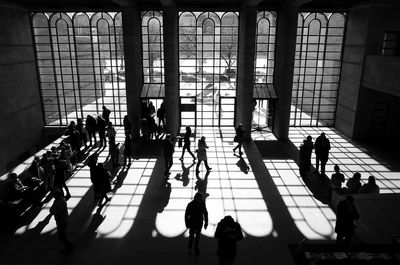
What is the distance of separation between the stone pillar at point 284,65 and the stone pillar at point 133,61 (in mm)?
7963

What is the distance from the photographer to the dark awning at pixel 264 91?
19219 millimetres

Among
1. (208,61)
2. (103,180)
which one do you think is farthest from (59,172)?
(208,61)

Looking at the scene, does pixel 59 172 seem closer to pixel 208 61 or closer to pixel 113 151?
pixel 113 151

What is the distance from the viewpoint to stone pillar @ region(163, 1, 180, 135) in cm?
1717

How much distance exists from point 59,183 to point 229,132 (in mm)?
11174

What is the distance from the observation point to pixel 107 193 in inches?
461

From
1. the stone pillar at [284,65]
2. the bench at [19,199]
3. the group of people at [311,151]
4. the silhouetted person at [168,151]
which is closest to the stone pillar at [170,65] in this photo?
the silhouetted person at [168,151]

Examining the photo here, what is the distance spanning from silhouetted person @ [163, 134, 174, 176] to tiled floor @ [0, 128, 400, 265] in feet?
1.27

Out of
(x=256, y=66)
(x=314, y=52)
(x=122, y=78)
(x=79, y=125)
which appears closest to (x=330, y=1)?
(x=314, y=52)

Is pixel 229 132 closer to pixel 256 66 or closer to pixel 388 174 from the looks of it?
pixel 256 66

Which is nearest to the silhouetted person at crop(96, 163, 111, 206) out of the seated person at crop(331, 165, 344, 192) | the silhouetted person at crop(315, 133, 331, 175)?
the seated person at crop(331, 165, 344, 192)

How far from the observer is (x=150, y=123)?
17797mm

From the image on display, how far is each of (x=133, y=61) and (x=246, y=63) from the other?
20.6ft

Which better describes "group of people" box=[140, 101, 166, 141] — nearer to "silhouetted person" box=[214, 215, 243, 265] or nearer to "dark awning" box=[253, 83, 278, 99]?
"dark awning" box=[253, 83, 278, 99]
